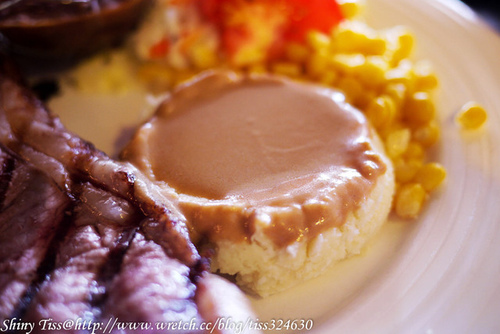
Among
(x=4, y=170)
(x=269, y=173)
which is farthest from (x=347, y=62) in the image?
(x=4, y=170)

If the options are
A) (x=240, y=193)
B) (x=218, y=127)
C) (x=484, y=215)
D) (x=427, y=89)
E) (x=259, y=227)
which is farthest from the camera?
(x=427, y=89)

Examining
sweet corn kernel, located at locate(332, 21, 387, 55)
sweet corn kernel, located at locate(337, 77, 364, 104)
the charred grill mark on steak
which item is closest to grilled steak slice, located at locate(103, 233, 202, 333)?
the charred grill mark on steak

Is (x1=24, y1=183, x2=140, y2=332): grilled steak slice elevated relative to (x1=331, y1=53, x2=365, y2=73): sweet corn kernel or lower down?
lower down

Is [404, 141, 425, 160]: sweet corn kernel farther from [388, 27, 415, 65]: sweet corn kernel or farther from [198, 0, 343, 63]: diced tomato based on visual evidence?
[198, 0, 343, 63]: diced tomato

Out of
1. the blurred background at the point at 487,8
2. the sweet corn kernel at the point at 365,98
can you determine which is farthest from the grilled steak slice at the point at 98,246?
the blurred background at the point at 487,8

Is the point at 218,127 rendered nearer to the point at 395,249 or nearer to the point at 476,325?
the point at 395,249

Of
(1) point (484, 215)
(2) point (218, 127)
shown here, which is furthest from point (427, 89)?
(2) point (218, 127)
